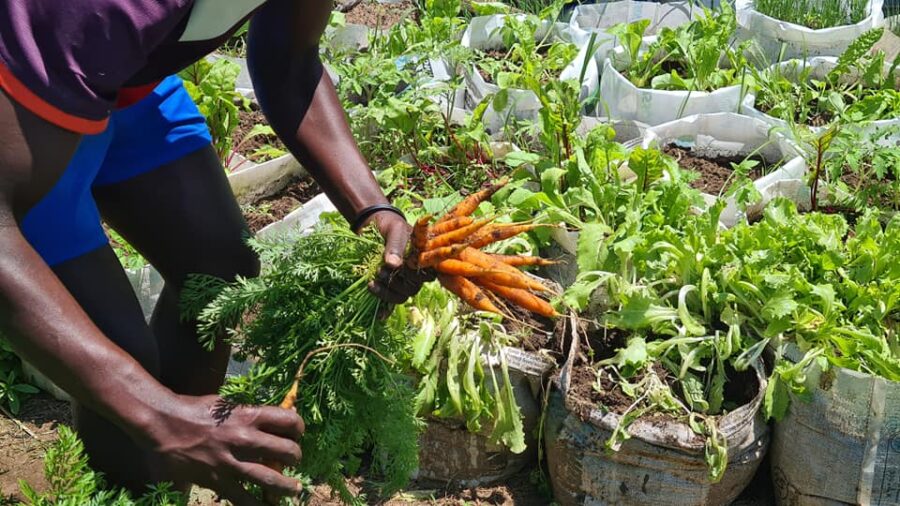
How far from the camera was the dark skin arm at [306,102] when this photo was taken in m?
2.21

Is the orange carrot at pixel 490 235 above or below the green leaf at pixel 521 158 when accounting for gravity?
above

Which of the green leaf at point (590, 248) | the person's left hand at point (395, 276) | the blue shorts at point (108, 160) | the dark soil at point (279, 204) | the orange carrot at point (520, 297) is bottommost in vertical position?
the dark soil at point (279, 204)

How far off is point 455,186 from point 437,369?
1023mm

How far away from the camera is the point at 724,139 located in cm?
370

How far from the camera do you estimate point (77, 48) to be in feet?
4.98

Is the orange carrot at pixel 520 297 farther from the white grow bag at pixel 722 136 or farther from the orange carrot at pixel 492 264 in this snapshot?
the white grow bag at pixel 722 136

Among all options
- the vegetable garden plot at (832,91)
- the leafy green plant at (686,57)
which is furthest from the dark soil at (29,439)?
the vegetable garden plot at (832,91)

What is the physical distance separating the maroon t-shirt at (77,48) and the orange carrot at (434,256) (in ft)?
2.02

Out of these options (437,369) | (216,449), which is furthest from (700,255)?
(216,449)

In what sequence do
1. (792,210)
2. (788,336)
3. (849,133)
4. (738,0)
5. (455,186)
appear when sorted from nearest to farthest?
(788,336) < (792,210) < (849,133) < (455,186) < (738,0)

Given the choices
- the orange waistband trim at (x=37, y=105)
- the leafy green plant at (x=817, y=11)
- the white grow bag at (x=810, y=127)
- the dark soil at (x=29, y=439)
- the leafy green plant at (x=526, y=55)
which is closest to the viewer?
the orange waistband trim at (x=37, y=105)

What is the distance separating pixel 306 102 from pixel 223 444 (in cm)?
92

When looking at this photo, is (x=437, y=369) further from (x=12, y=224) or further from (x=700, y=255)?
(x=12, y=224)

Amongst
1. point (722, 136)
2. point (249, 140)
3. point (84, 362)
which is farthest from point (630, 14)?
point (84, 362)
